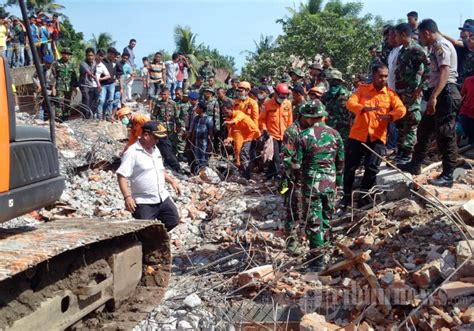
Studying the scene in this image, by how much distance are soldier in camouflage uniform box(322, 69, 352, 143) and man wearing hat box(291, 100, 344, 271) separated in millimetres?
2533

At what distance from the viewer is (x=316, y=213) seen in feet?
20.0

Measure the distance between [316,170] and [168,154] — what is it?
5.34 metres

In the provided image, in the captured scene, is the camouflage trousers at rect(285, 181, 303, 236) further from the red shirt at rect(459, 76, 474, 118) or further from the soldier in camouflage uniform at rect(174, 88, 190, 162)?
the soldier in camouflage uniform at rect(174, 88, 190, 162)

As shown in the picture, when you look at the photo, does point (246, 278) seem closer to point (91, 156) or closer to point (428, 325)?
point (428, 325)

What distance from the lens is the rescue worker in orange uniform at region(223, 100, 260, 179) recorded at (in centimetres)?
1055

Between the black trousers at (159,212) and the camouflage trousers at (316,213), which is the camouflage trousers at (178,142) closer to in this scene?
the black trousers at (159,212)

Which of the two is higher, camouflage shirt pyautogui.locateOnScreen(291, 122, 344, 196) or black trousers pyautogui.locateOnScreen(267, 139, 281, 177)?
camouflage shirt pyautogui.locateOnScreen(291, 122, 344, 196)

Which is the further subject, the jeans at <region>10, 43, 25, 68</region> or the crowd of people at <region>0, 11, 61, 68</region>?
the jeans at <region>10, 43, 25, 68</region>

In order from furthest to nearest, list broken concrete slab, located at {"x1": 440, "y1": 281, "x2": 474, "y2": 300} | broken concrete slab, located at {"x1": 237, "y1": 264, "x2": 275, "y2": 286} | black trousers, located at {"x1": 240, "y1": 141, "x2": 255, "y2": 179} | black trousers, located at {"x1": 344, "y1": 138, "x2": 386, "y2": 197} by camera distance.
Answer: black trousers, located at {"x1": 240, "y1": 141, "x2": 255, "y2": 179} → black trousers, located at {"x1": 344, "y1": 138, "x2": 386, "y2": 197} → broken concrete slab, located at {"x1": 237, "y1": 264, "x2": 275, "y2": 286} → broken concrete slab, located at {"x1": 440, "y1": 281, "x2": 474, "y2": 300}

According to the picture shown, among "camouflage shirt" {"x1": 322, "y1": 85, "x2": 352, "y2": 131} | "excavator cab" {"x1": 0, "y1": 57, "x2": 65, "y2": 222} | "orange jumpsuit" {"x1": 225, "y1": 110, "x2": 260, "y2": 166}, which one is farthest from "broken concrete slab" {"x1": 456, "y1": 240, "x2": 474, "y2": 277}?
"orange jumpsuit" {"x1": 225, "y1": 110, "x2": 260, "y2": 166}

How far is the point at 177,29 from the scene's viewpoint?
1140 inches

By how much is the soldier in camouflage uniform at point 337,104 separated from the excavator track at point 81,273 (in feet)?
14.3

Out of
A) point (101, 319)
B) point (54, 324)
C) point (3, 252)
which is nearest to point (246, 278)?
point (101, 319)

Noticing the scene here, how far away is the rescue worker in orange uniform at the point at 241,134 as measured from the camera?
1055cm
